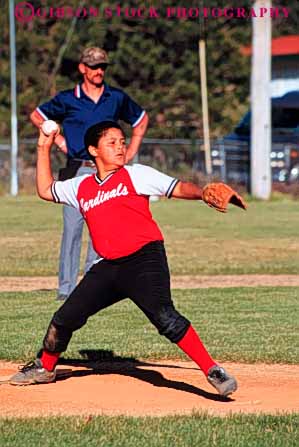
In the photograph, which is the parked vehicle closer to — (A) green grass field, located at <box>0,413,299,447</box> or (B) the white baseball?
(B) the white baseball

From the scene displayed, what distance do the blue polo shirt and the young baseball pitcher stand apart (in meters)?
3.62

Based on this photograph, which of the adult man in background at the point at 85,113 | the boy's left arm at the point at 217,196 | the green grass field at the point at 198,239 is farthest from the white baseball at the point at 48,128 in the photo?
the green grass field at the point at 198,239

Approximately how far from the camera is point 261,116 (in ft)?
108

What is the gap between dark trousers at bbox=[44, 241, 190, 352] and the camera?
21.9 feet

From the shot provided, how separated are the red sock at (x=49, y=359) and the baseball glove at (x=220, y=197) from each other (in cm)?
148

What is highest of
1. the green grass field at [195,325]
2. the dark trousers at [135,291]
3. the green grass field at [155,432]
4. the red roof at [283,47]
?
the red roof at [283,47]

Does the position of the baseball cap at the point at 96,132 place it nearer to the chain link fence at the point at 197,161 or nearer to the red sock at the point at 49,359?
the red sock at the point at 49,359

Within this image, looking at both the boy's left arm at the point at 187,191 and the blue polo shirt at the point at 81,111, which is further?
the blue polo shirt at the point at 81,111

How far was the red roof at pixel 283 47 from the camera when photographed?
4216 centimetres

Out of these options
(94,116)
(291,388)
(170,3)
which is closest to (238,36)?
(170,3)

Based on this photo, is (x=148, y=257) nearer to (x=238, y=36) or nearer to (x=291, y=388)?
(x=291, y=388)

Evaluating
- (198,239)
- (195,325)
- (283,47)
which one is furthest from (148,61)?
(195,325)

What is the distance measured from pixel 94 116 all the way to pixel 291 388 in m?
3.95

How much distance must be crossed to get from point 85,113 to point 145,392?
399 centimetres
